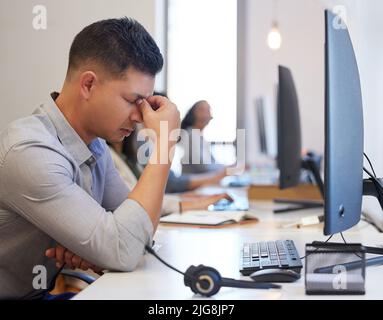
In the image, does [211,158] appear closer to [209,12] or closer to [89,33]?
[209,12]

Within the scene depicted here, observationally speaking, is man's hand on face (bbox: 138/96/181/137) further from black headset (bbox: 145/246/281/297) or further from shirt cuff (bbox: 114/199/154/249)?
black headset (bbox: 145/246/281/297)

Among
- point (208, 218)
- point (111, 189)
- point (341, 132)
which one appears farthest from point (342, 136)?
point (208, 218)

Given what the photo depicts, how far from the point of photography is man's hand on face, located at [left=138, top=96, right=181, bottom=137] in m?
1.22

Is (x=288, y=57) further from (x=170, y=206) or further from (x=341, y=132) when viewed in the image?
(x=341, y=132)

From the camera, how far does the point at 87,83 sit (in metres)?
1.23

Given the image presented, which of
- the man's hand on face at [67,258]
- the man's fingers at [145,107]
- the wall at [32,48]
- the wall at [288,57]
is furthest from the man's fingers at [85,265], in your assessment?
the wall at [288,57]

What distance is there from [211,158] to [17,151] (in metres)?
3.89

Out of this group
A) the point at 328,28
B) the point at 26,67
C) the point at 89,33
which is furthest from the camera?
the point at 26,67

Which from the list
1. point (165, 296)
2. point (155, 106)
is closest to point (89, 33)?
point (155, 106)

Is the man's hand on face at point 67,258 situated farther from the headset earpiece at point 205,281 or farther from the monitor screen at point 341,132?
the monitor screen at point 341,132

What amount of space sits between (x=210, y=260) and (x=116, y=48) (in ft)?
1.77

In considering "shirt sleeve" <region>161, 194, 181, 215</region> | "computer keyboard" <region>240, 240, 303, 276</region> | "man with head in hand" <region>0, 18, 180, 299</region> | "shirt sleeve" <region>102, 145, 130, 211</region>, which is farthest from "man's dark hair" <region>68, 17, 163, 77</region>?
"shirt sleeve" <region>161, 194, 181, 215</region>
